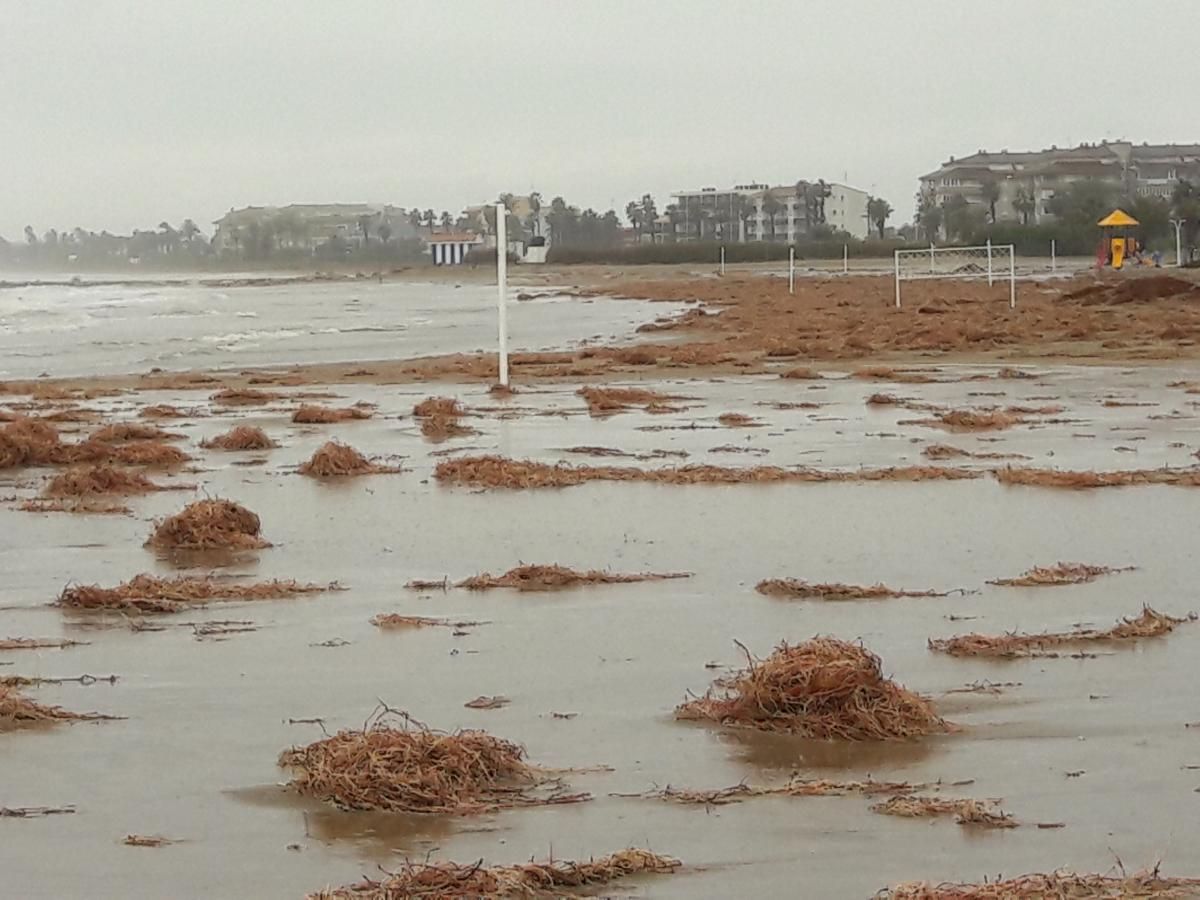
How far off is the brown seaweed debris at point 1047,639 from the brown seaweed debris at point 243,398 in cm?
1668

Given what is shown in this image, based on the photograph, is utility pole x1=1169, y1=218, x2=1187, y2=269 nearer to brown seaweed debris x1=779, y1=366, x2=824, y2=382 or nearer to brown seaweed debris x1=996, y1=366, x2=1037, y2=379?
brown seaweed debris x1=996, y1=366, x2=1037, y2=379

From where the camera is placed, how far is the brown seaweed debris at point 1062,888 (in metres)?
4.89

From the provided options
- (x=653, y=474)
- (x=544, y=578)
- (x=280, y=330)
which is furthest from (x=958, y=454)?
(x=280, y=330)

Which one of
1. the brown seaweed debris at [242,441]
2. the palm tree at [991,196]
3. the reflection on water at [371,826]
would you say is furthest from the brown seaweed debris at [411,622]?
the palm tree at [991,196]

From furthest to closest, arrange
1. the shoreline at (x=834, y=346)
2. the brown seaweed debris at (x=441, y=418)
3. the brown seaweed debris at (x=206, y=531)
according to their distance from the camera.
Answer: the shoreline at (x=834, y=346) < the brown seaweed debris at (x=441, y=418) < the brown seaweed debris at (x=206, y=531)

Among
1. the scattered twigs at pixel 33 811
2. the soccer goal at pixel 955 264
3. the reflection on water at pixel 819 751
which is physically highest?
the soccer goal at pixel 955 264

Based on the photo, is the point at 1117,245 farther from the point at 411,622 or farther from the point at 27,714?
the point at 27,714

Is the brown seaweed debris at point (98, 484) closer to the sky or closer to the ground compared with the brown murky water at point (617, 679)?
closer to the sky

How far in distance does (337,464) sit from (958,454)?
566 centimetres

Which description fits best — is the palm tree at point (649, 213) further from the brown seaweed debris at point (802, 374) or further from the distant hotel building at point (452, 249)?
the brown seaweed debris at point (802, 374)

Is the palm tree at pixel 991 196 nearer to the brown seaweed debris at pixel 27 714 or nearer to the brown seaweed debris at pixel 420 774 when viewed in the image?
the brown seaweed debris at pixel 27 714

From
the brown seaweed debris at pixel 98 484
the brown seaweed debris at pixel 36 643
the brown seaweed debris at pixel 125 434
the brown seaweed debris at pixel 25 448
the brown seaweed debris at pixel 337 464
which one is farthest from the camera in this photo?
the brown seaweed debris at pixel 125 434

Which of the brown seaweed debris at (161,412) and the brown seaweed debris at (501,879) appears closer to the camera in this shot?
the brown seaweed debris at (501,879)

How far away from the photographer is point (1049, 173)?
148625 millimetres
